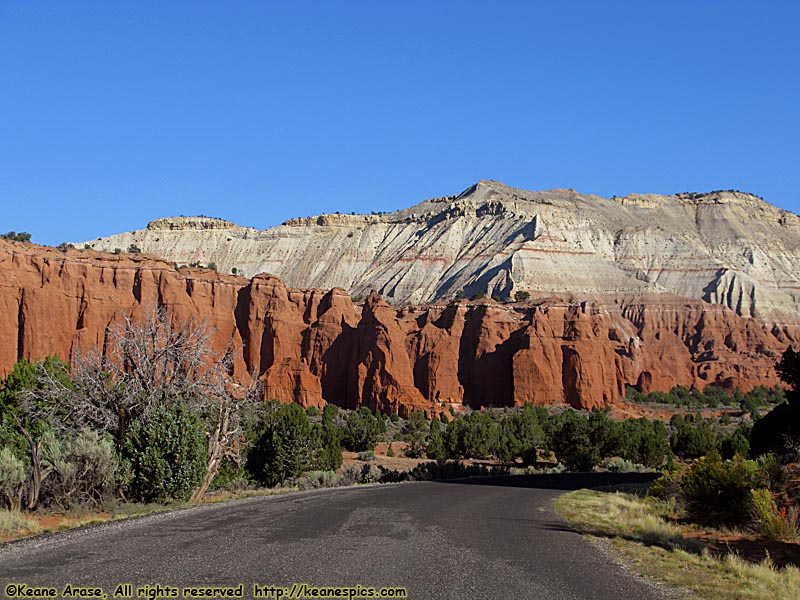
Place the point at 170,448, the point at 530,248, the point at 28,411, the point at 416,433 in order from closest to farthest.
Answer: the point at 170,448, the point at 28,411, the point at 416,433, the point at 530,248

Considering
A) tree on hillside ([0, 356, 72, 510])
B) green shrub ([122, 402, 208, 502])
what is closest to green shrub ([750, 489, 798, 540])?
green shrub ([122, 402, 208, 502])

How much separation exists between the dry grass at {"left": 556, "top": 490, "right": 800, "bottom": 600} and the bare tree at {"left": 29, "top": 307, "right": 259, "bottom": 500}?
12080mm

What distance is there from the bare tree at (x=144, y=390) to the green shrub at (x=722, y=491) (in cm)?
1482

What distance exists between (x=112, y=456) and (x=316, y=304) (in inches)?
3370

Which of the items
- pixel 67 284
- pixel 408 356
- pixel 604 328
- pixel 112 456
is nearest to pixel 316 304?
pixel 408 356

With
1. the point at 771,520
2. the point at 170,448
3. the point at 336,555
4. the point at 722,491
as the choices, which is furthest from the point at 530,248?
the point at 336,555

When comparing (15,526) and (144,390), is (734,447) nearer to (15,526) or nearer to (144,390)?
Result: (144,390)

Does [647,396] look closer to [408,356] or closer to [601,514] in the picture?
[408,356]

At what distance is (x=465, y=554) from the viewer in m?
14.0

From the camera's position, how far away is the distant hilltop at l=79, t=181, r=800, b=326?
471 feet

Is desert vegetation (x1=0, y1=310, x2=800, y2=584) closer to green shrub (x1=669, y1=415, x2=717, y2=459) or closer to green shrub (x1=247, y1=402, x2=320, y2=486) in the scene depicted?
green shrub (x1=247, y1=402, x2=320, y2=486)

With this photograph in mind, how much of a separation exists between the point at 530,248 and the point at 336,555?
13360cm

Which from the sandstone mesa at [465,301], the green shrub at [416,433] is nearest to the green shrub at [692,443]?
the green shrub at [416,433]

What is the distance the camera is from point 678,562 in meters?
14.4
